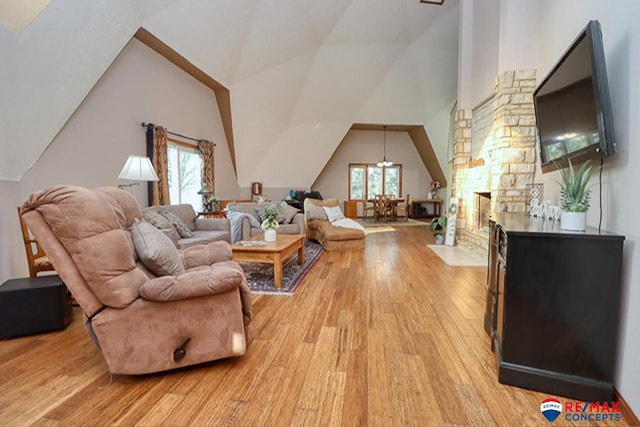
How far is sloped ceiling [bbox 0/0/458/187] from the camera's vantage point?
281cm

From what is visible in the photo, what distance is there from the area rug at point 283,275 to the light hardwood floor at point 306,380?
0.46 meters

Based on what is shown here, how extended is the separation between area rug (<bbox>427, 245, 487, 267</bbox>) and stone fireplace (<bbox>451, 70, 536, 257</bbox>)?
127 millimetres

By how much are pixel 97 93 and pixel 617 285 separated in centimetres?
508

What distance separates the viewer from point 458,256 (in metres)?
4.68

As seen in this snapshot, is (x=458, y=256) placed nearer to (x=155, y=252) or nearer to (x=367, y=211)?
(x=155, y=252)

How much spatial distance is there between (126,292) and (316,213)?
4.35m

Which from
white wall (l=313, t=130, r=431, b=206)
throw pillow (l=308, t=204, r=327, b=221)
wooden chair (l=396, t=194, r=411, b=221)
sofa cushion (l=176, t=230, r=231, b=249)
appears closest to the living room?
sofa cushion (l=176, t=230, r=231, b=249)

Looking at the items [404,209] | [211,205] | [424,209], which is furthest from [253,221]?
[424,209]

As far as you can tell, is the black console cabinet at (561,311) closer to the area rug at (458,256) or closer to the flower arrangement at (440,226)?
the area rug at (458,256)

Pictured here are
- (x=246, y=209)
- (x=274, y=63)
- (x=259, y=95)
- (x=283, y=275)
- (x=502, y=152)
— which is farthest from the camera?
(x=259, y=95)

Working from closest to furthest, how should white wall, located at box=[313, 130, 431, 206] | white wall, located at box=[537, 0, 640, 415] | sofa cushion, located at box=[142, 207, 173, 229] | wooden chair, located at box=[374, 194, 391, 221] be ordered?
white wall, located at box=[537, 0, 640, 415] < sofa cushion, located at box=[142, 207, 173, 229] < wooden chair, located at box=[374, 194, 391, 221] < white wall, located at box=[313, 130, 431, 206]

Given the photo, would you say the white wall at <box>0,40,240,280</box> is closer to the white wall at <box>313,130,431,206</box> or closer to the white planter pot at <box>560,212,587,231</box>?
the white planter pot at <box>560,212,587,231</box>

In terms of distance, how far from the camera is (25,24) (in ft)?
8.42

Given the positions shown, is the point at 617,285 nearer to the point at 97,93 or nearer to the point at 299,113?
the point at 97,93
